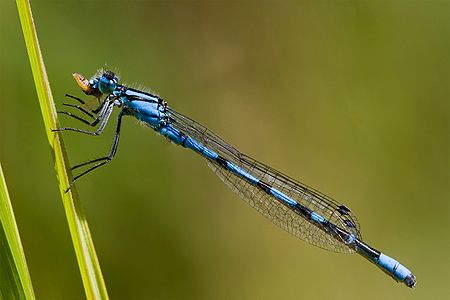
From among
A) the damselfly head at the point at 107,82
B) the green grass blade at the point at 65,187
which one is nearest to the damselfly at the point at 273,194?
the damselfly head at the point at 107,82

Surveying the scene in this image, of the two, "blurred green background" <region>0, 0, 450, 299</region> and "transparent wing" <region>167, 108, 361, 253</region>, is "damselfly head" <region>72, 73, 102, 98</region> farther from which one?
"transparent wing" <region>167, 108, 361, 253</region>

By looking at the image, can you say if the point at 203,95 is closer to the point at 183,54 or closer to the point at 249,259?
the point at 183,54

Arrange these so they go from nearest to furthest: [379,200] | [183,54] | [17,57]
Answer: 1. [17,57]
2. [183,54]
3. [379,200]

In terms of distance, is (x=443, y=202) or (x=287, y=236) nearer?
(x=287, y=236)

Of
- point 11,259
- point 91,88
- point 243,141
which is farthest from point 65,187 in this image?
point 243,141

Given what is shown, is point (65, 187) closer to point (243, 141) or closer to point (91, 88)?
point (91, 88)

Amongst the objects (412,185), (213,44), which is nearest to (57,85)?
→ (213,44)

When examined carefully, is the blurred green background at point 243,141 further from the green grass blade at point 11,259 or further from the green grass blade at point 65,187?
the green grass blade at point 11,259
